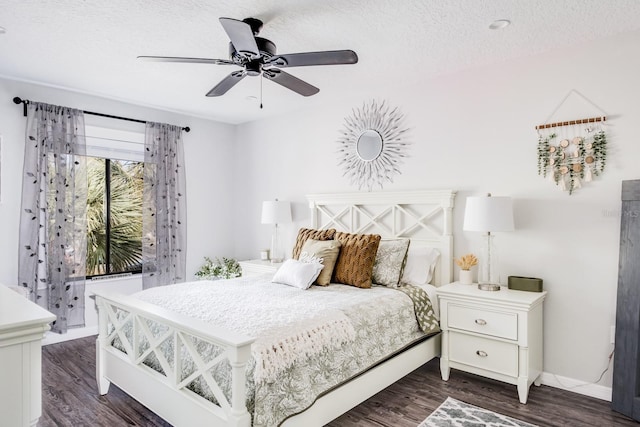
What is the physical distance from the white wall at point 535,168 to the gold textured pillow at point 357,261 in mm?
781

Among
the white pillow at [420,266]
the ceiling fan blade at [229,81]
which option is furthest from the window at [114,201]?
the white pillow at [420,266]

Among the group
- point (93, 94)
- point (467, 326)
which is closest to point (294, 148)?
point (93, 94)

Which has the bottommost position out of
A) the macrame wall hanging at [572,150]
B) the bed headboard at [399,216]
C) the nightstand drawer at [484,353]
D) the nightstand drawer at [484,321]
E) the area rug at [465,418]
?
the area rug at [465,418]

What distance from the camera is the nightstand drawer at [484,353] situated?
2.83 meters

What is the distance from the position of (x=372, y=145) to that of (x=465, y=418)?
2.60 m

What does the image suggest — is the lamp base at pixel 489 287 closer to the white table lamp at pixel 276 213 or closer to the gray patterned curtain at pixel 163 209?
the white table lamp at pixel 276 213

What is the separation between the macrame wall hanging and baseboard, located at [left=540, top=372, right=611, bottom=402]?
4.68ft

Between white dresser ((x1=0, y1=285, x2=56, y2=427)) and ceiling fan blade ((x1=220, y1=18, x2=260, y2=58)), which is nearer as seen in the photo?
white dresser ((x1=0, y1=285, x2=56, y2=427))

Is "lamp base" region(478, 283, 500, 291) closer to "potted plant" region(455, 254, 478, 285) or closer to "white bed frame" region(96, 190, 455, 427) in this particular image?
"potted plant" region(455, 254, 478, 285)

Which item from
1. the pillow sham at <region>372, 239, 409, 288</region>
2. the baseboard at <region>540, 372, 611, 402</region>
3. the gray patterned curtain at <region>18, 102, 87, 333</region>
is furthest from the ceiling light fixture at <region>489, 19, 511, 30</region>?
the gray patterned curtain at <region>18, 102, 87, 333</region>

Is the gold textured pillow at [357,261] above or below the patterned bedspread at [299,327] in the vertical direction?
above

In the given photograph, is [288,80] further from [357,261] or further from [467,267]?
[467,267]

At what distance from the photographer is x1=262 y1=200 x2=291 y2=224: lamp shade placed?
185 inches

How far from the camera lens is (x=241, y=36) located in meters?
2.14
